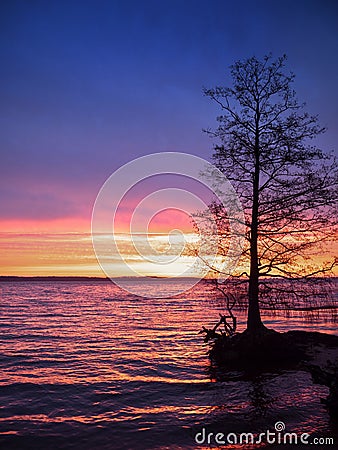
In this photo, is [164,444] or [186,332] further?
[186,332]

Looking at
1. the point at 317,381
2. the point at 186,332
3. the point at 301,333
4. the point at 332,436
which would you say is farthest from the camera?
the point at 186,332

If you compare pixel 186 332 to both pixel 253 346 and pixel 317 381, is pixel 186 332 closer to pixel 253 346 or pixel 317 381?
pixel 253 346

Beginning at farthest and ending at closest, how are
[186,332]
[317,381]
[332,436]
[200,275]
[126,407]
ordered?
[186,332] → [200,275] → [126,407] → [317,381] → [332,436]

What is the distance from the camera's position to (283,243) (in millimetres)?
17703

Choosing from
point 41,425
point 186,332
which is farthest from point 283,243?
point 186,332

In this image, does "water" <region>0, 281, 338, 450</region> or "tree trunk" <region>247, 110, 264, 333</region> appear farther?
"tree trunk" <region>247, 110, 264, 333</region>

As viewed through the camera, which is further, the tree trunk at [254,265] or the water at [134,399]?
the tree trunk at [254,265]

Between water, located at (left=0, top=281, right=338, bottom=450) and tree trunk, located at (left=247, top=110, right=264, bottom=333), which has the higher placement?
tree trunk, located at (left=247, top=110, right=264, bottom=333)

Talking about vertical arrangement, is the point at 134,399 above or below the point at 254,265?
below

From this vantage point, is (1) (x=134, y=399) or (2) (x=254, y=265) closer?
(1) (x=134, y=399)

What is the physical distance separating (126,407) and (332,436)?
6838 millimetres

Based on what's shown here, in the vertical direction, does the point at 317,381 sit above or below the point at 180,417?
above

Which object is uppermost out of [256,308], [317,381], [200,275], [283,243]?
[283,243]

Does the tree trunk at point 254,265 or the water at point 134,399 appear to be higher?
the tree trunk at point 254,265
